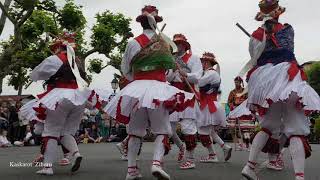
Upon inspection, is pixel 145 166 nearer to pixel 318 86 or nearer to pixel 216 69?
pixel 216 69

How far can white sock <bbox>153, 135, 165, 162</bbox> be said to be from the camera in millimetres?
6308

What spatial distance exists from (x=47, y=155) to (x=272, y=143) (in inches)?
119

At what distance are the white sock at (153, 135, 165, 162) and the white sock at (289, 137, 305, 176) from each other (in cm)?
149

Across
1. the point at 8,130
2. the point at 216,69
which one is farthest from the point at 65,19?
the point at 216,69

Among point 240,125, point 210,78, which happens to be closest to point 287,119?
point 210,78

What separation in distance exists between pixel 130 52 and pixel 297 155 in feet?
7.63

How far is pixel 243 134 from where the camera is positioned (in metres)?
14.2

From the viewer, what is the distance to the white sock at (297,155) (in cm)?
576

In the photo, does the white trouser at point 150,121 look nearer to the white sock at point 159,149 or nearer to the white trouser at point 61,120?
the white sock at point 159,149

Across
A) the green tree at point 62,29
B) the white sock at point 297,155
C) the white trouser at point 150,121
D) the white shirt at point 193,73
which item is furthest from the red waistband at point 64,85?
the green tree at point 62,29

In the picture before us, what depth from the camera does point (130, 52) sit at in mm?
6719

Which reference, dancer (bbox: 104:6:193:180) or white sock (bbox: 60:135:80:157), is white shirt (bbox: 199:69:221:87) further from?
dancer (bbox: 104:6:193:180)

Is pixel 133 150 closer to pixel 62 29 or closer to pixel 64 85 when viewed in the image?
pixel 64 85

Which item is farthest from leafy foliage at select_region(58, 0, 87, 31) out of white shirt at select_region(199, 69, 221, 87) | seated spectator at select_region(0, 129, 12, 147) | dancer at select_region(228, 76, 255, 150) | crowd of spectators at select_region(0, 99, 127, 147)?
white shirt at select_region(199, 69, 221, 87)
